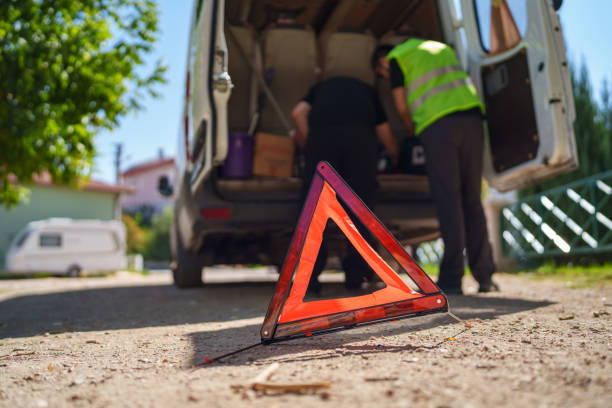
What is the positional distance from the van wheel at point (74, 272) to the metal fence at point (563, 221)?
1346 centimetres

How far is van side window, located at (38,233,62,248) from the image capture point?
52.8ft

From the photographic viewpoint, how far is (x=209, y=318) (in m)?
3.17

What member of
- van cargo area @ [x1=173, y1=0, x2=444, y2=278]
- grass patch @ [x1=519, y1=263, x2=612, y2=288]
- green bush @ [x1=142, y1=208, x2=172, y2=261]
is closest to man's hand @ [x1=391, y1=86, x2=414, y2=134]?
van cargo area @ [x1=173, y1=0, x2=444, y2=278]

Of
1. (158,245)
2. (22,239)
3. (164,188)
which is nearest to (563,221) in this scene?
(164,188)

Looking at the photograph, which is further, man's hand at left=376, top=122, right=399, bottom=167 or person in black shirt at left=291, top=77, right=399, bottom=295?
man's hand at left=376, top=122, right=399, bottom=167

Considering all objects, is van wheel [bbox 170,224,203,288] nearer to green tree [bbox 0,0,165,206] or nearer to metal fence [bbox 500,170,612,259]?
green tree [bbox 0,0,165,206]

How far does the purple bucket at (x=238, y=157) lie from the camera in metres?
4.29

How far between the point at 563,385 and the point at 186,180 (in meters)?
3.92

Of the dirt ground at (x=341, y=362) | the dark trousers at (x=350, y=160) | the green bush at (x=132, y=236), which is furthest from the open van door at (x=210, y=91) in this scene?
the green bush at (x=132, y=236)

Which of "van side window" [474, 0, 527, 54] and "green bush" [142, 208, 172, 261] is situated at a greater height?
"van side window" [474, 0, 527, 54]

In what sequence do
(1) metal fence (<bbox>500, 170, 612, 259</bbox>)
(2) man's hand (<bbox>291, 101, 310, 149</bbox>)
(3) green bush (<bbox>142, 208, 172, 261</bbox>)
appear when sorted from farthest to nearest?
1. (3) green bush (<bbox>142, 208, 172, 261</bbox>)
2. (1) metal fence (<bbox>500, 170, 612, 259</bbox>)
3. (2) man's hand (<bbox>291, 101, 310, 149</bbox>)

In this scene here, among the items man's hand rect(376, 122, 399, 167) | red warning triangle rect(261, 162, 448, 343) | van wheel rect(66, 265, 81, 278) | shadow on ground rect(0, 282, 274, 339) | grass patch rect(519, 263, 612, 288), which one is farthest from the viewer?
van wheel rect(66, 265, 81, 278)

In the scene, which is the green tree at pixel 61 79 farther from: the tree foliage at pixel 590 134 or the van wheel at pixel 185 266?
the tree foliage at pixel 590 134

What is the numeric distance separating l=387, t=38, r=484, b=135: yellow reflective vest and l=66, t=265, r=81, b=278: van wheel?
50.6ft
